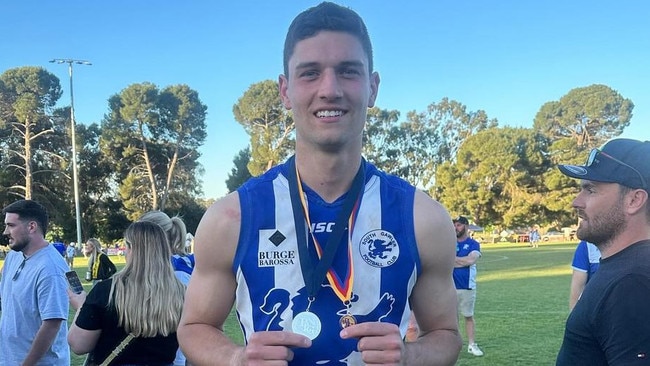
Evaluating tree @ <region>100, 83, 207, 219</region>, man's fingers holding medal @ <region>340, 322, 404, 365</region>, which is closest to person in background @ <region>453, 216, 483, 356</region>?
man's fingers holding medal @ <region>340, 322, 404, 365</region>

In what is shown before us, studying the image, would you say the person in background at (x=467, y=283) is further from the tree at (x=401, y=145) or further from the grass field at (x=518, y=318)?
the tree at (x=401, y=145)

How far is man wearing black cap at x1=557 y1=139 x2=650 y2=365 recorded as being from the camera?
113 inches

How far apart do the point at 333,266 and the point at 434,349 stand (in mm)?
507

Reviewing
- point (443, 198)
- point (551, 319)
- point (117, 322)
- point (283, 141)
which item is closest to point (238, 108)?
point (283, 141)

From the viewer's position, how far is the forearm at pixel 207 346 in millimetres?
2027

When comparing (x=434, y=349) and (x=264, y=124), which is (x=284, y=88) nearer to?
(x=434, y=349)

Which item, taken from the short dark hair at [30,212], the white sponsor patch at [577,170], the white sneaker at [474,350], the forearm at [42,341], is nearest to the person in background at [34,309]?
the forearm at [42,341]

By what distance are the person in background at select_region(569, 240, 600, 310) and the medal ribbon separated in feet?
17.3

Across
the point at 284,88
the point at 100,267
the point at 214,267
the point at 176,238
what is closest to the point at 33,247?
the point at 176,238

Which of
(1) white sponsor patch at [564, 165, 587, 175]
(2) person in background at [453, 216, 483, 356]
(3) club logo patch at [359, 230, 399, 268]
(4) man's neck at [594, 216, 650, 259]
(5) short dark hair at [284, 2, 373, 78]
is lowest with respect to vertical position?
(2) person in background at [453, 216, 483, 356]

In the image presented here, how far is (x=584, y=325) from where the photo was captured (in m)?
3.17

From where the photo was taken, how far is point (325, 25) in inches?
83.7

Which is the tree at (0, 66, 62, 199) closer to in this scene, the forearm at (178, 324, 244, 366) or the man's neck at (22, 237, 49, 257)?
the man's neck at (22, 237, 49, 257)

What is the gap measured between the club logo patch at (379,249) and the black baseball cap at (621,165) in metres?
2.18
